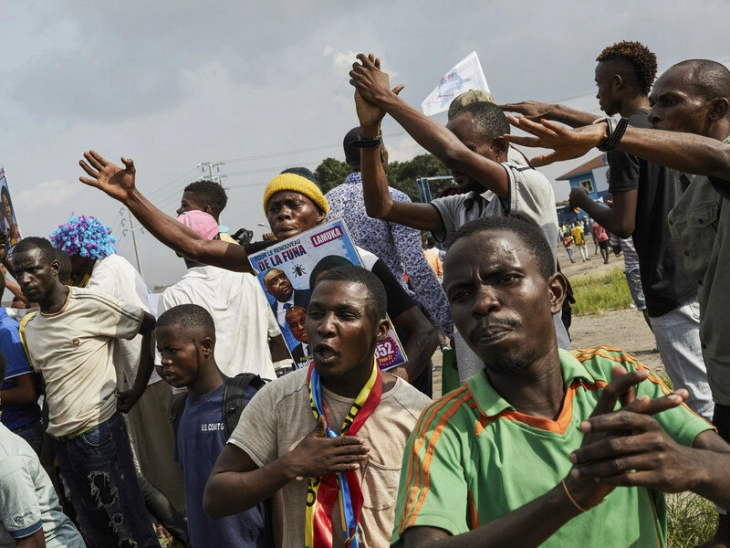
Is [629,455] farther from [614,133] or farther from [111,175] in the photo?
[111,175]

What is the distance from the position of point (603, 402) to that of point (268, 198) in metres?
2.81

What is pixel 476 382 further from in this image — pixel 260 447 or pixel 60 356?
pixel 60 356

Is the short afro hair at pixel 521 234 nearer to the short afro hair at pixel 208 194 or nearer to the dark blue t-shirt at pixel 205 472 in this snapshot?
the dark blue t-shirt at pixel 205 472

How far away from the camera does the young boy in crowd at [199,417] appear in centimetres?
383

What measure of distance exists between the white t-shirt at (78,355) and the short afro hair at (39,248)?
251 millimetres

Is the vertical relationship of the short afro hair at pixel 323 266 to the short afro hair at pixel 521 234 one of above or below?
above

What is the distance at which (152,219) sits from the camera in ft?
14.4

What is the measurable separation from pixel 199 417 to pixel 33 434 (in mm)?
2017

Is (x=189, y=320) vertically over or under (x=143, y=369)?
over

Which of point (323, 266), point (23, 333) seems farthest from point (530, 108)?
point (23, 333)

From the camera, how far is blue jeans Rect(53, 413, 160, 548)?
520 centimetres

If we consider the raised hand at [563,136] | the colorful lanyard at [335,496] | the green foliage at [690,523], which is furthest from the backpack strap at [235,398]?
the green foliage at [690,523]

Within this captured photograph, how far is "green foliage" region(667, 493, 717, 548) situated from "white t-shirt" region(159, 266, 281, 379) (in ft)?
8.22

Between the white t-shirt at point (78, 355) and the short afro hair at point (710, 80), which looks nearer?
the short afro hair at point (710, 80)
